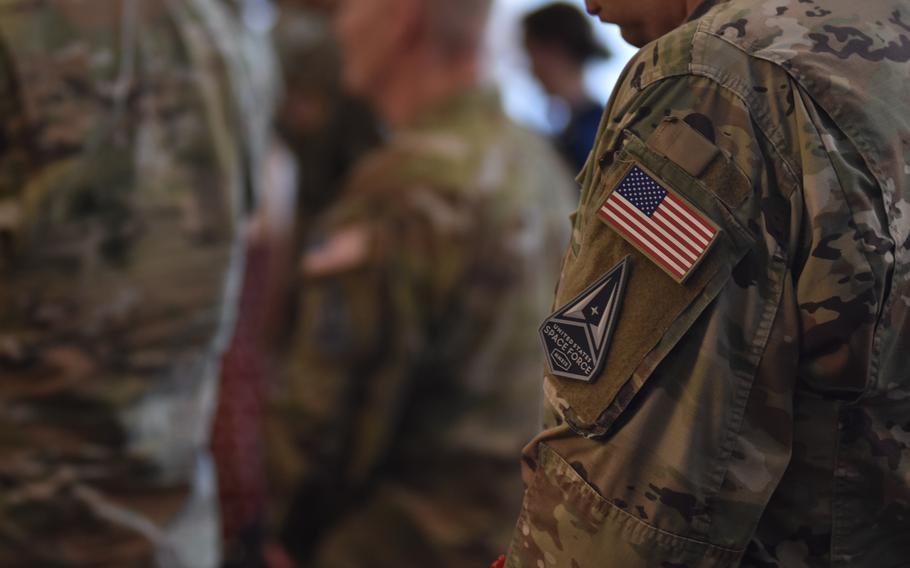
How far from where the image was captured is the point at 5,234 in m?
1.35

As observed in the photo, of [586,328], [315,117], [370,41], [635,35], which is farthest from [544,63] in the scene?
[586,328]

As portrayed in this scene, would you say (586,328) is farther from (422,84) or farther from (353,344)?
(422,84)

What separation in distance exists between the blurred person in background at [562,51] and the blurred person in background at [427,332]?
0.97 m

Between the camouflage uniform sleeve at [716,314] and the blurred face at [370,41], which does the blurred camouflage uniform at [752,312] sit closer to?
the camouflage uniform sleeve at [716,314]

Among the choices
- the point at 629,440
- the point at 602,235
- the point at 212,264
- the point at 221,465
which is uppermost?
the point at 602,235

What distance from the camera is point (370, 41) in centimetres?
210

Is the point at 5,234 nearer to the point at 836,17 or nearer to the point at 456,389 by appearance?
the point at 456,389

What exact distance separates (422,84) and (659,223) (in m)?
1.41

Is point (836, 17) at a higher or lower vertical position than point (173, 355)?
higher

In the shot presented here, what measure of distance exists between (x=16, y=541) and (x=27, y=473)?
9 centimetres

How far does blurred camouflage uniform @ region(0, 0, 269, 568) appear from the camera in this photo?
1343 millimetres

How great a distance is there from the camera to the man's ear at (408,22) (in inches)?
80.4

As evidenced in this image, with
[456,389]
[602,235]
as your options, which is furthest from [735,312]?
[456,389]

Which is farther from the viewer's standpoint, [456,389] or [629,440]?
[456,389]
